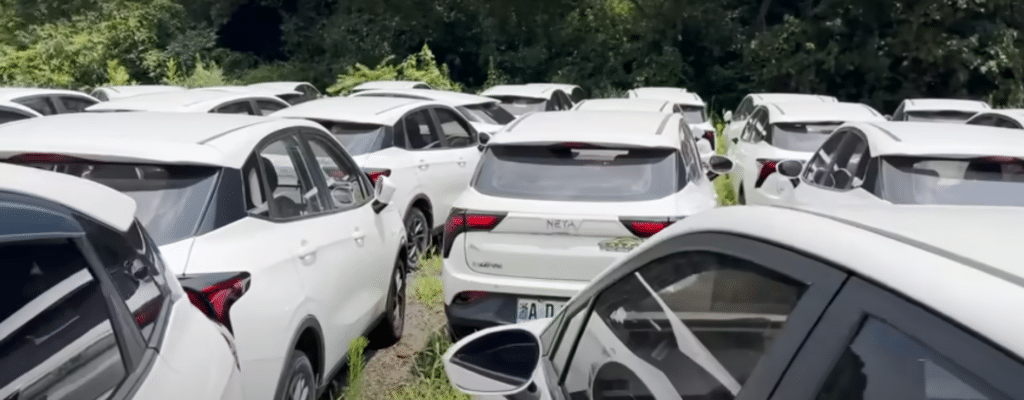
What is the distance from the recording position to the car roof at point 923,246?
4.39 feet

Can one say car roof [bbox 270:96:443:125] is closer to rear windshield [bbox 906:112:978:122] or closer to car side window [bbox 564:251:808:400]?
car side window [bbox 564:251:808:400]

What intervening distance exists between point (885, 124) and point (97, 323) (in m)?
6.18

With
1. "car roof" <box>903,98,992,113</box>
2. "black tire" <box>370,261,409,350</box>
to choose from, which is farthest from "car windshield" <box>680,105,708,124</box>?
"black tire" <box>370,261,409,350</box>

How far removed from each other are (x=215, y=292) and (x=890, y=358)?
2.67 m

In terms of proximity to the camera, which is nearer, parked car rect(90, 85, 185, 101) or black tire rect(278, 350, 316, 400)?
black tire rect(278, 350, 316, 400)

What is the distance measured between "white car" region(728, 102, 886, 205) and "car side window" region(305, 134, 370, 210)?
4.97m

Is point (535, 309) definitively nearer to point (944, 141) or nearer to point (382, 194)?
point (382, 194)

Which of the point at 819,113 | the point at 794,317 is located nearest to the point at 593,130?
the point at 794,317

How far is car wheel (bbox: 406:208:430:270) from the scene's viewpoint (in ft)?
28.7

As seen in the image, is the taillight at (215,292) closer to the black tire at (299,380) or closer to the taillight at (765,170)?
the black tire at (299,380)

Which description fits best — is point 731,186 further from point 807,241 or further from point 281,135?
point 807,241

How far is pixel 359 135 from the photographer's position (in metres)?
8.60

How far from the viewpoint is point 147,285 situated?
8.74 feet

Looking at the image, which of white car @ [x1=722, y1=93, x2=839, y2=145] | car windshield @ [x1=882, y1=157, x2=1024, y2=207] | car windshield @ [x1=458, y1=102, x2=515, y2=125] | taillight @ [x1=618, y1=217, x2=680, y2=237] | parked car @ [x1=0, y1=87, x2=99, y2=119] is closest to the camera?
taillight @ [x1=618, y1=217, x2=680, y2=237]
